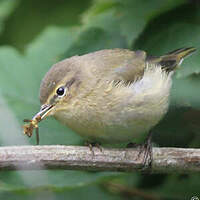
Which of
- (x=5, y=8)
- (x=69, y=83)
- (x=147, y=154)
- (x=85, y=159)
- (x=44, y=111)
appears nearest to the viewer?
(x=85, y=159)

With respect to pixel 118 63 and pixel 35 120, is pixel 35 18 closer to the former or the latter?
pixel 118 63

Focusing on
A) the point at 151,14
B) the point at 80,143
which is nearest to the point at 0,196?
the point at 80,143

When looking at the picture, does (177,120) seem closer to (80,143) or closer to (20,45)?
(80,143)

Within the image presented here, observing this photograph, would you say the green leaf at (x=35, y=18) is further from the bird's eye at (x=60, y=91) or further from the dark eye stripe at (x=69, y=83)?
the bird's eye at (x=60, y=91)

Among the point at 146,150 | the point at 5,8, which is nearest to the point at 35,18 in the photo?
the point at 5,8

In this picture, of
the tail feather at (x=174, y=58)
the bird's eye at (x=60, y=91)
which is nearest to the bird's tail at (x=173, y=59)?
the tail feather at (x=174, y=58)

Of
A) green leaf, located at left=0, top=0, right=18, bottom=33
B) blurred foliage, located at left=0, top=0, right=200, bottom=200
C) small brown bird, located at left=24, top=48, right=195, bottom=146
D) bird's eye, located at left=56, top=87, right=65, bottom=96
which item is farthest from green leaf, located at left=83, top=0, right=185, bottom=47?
green leaf, located at left=0, top=0, right=18, bottom=33
